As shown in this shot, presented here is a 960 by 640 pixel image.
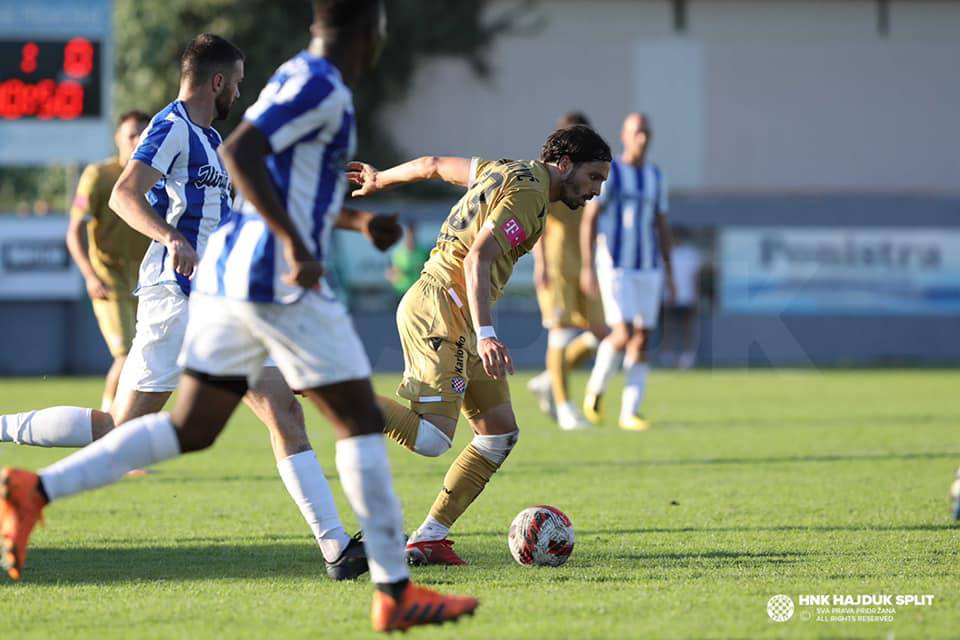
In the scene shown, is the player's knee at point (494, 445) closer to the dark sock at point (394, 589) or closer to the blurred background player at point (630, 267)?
the dark sock at point (394, 589)

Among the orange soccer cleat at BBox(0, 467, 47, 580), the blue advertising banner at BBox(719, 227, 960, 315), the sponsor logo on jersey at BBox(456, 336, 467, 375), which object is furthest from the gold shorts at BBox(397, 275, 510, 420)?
the blue advertising banner at BBox(719, 227, 960, 315)

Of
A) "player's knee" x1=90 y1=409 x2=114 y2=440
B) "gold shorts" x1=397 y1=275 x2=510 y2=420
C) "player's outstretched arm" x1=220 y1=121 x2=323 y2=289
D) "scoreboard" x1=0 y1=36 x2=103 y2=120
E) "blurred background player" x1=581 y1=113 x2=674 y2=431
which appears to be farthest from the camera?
"scoreboard" x1=0 y1=36 x2=103 y2=120

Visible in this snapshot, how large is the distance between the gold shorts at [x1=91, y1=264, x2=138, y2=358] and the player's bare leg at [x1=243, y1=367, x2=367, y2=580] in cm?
430

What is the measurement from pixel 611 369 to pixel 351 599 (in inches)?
323

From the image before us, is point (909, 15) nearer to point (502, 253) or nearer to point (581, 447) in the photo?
point (581, 447)

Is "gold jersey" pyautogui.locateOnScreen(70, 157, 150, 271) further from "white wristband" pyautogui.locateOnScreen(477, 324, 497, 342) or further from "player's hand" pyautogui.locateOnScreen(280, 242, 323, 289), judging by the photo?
"player's hand" pyautogui.locateOnScreen(280, 242, 323, 289)

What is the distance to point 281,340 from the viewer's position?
493cm

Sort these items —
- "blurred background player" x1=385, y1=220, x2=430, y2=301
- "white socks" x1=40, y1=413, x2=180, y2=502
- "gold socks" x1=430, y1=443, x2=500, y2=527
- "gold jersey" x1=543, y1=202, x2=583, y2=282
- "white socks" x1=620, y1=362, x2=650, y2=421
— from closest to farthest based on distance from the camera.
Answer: "white socks" x1=40, y1=413, x2=180, y2=502
"gold socks" x1=430, y1=443, x2=500, y2=527
"white socks" x1=620, y1=362, x2=650, y2=421
"gold jersey" x1=543, y1=202, x2=583, y2=282
"blurred background player" x1=385, y1=220, x2=430, y2=301

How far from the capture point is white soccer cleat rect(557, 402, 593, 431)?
13.7 m

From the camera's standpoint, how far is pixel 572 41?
116 feet

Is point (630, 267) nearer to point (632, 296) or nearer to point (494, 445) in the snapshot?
point (632, 296)

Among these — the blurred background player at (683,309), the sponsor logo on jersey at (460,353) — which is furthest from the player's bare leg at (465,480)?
the blurred background player at (683,309)

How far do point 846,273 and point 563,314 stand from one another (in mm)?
11976

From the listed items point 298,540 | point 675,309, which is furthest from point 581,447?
point 675,309
